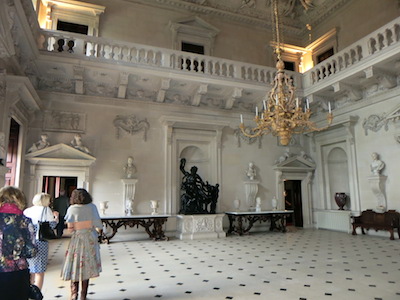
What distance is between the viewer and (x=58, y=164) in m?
8.91

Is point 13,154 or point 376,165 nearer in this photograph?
point 13,154

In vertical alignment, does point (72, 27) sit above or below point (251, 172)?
above

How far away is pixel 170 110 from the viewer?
10.6 metres

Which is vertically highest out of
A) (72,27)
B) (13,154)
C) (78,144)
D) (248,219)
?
(72,27)

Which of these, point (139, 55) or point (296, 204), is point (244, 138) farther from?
point (139, 55)

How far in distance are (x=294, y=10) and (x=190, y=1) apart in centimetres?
469

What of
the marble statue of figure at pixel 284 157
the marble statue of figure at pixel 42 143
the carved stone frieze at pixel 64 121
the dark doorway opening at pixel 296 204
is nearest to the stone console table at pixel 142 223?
the marble statue of figure at pixel 42 143

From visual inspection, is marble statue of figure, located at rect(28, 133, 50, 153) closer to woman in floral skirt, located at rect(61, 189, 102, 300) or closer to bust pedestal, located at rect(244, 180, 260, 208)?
woman in floral skirt, located at rect(61, 189, 102, 300)

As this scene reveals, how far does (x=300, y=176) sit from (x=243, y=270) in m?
7.58

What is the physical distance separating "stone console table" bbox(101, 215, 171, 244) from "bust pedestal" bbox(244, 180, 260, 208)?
360 cm

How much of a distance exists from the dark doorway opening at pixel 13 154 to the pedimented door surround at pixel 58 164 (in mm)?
406

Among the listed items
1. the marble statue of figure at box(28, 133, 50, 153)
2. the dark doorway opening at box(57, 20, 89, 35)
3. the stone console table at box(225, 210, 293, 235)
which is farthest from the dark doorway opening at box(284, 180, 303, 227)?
the dark doorway opening at box(57, 20, 89, 35)

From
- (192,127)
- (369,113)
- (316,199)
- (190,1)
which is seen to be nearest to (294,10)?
(190,1)

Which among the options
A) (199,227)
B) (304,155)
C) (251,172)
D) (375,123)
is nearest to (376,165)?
(375,123)
